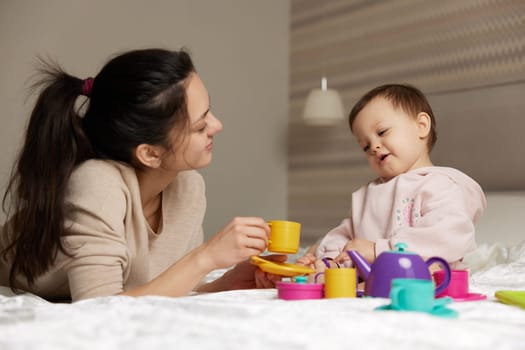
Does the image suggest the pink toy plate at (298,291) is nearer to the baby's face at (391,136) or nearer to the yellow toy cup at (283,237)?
the yellow toy cup at (283,237)

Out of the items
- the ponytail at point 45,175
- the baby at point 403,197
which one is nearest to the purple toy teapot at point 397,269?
the baby at point 403,197

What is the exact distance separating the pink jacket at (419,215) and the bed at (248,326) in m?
0.41

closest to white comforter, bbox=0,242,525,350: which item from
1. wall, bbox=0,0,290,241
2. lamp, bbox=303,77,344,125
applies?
wall, bbox=0,0,290,241

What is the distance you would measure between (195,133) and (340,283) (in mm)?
636

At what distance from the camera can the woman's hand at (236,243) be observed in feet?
4.67

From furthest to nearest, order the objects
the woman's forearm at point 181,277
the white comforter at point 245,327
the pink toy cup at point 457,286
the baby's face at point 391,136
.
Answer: the baby's face at point 391,136, the woman's forearm at point 181,277, the pink toy cup at point 457,286, the white comforter at point 245,327

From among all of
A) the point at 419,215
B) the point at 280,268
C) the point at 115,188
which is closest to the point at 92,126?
the point at 115,188

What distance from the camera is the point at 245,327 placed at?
903mm

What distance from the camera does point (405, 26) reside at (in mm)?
3564

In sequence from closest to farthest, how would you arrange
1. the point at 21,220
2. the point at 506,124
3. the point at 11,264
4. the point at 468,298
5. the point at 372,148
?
1. the point at 468,298
2. the point at 21,220
3. the point at 11,264
4. the point at 372,148
5. the point at 506,124

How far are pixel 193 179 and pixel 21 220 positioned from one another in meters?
0.53

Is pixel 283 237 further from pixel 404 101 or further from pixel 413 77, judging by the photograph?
pixel 413 77

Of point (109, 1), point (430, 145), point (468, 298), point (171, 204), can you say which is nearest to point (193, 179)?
point (171, 204)

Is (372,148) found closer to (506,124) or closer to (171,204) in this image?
(171,204)
